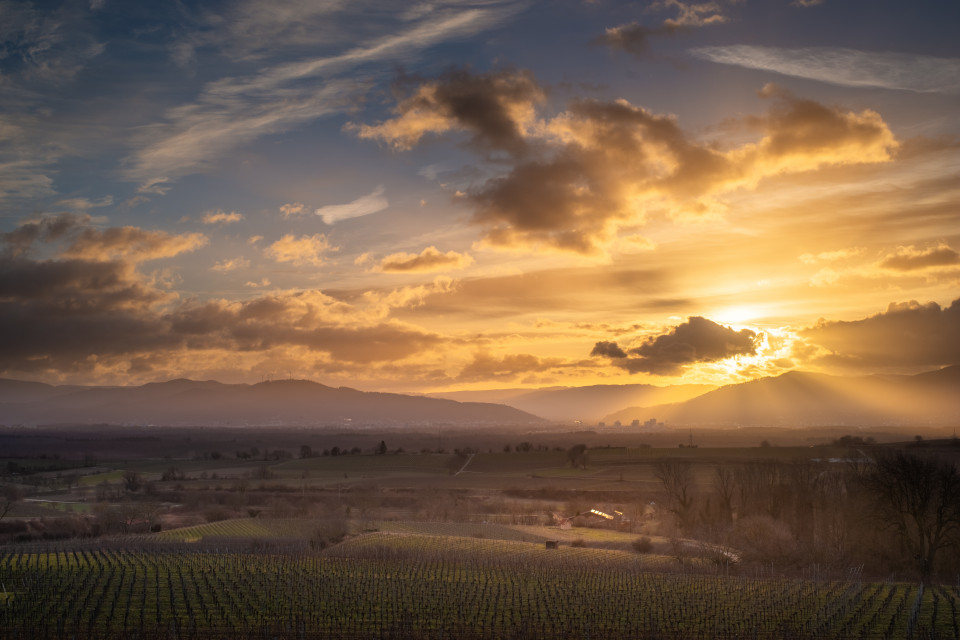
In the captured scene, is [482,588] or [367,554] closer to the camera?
[482,588]

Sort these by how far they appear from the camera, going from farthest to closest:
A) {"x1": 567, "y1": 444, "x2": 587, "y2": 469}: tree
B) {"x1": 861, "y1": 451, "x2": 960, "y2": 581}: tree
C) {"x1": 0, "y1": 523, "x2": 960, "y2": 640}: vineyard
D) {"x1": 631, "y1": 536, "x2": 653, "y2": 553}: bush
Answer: {"x1": 567, "y1": 444, "x2": 587, "y2": 469}: tree
{"x1": 631, "y1": 536, "x2": 653, "y2": 553}: bush
{"x1": 861, "y1": 451, "x2": 960, "y2": 581}: tree
{"x1": 0, "y1": 523, "x2": 960, "y2": 640}: vineyard

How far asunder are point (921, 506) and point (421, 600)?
49481 mm

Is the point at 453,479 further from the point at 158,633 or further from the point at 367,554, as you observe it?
the point at 158,633

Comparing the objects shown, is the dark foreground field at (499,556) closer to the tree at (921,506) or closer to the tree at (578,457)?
the tree at (921,506)

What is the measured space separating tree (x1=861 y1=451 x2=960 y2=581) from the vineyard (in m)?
15.0

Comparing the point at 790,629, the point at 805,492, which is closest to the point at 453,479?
the point at 805,492

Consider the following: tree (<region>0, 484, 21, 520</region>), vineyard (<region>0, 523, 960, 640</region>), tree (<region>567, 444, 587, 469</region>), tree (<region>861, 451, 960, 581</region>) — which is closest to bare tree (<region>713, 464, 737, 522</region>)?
tree (<region>861, 451, 960, 581</region>)

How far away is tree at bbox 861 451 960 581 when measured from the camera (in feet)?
211

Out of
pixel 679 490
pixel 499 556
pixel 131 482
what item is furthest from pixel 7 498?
pixel 679 490

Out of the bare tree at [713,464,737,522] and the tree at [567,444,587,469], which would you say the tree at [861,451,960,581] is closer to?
the bare tree at [713,464,737,522]

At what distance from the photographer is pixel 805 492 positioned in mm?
85250

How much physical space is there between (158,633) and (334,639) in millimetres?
8718

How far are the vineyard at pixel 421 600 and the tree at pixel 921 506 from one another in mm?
14994

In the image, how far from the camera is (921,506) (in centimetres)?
6581
